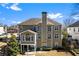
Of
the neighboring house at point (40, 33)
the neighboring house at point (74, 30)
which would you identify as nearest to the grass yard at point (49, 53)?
the neighboring house at point (40, 33)

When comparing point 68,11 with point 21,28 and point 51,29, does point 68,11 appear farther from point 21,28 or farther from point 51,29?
point 21,28

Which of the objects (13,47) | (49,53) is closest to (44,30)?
(49,53)

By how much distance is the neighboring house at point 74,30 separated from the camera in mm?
2565

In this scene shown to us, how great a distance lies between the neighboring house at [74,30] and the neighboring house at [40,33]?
10cm

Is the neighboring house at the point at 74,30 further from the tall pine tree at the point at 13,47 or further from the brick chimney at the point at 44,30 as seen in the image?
the tall pine tree at the point at 13,47

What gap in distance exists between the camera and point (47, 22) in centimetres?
258

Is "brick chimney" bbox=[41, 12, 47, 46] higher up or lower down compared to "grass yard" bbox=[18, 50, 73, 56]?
higher up

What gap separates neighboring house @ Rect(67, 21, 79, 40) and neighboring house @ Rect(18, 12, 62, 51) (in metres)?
0.10

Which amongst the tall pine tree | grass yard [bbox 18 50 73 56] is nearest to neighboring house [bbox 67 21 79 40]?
Result: grass yard [bbox 18 50 73 56]

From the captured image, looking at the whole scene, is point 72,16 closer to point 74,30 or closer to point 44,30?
point 74,30

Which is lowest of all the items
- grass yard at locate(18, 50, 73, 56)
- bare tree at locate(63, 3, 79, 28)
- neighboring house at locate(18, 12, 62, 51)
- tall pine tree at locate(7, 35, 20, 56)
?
grass yard at locate(18, 50, 73, 56)

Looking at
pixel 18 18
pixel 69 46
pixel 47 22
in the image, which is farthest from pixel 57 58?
pixel 18 18

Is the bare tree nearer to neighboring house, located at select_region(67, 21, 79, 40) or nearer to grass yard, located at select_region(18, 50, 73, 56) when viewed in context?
neighboring house, located at select_region(67, 21, 79, 40)

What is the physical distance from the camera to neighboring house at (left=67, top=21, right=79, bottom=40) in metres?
2.57
